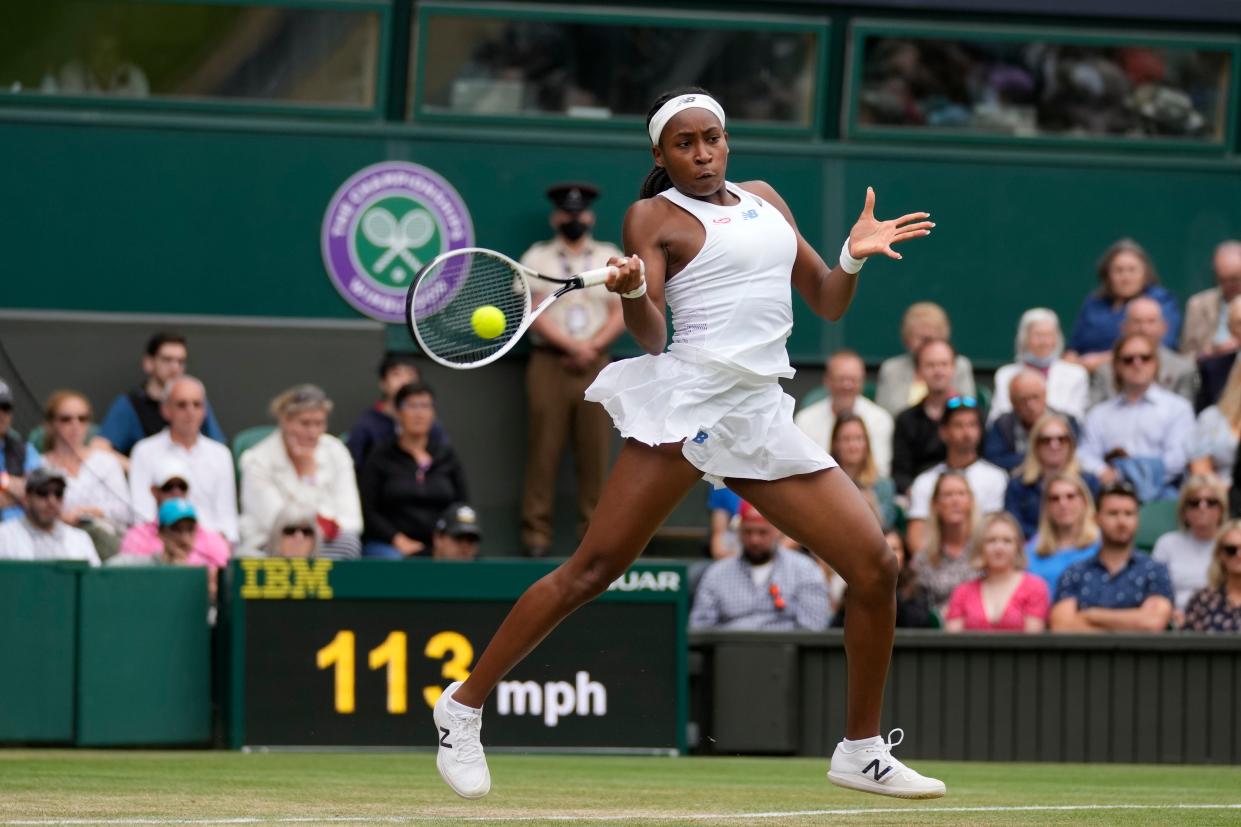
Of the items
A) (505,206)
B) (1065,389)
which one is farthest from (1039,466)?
(505,206)

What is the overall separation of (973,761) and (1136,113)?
5880mm

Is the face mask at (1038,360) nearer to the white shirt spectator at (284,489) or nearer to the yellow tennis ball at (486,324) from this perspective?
the white shirt spectator at (284,489)

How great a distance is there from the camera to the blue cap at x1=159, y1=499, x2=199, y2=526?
10.5m

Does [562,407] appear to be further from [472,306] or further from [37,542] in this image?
[472,306]

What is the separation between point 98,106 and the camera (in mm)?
13414

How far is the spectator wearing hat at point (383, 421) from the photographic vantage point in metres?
12.1

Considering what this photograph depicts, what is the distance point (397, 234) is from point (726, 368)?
772 cm

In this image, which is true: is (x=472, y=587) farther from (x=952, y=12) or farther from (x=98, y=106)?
(x=952, y=12)

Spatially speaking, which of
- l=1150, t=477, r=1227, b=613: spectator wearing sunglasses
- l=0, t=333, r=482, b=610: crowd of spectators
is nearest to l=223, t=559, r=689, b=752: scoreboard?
l=0, t=333, r=482, b=610: crowd of spectators

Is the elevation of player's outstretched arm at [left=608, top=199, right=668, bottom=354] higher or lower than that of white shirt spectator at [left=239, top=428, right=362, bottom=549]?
higher

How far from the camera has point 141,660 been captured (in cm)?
985

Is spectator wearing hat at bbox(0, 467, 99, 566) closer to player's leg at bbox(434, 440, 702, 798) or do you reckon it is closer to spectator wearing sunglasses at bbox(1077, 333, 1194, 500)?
player's leg at bbox(434, 440, 702, 798)

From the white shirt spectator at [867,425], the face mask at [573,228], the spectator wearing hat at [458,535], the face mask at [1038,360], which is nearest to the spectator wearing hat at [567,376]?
the face mask at [573,228]

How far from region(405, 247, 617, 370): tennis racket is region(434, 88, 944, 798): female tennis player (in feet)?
0.94
